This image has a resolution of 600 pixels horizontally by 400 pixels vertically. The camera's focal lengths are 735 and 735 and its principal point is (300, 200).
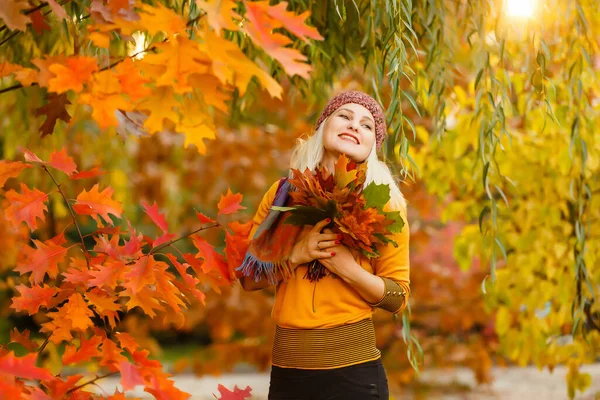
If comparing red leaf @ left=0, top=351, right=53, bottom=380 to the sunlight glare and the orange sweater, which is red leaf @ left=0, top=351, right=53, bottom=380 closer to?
the orange sweater

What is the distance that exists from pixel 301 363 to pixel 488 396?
225 inches

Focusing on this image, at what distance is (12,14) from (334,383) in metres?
1.06

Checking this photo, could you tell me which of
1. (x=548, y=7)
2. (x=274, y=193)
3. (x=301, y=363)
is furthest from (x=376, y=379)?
(x=548, y=7)

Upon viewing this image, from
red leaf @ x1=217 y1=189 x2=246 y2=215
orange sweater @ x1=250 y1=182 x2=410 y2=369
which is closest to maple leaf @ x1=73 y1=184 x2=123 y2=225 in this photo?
red leaf @ x1=217 y1=189 x2=246 y2=215

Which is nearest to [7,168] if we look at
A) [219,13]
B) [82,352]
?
A: [82,352]

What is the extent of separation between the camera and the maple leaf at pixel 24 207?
160 centimetres

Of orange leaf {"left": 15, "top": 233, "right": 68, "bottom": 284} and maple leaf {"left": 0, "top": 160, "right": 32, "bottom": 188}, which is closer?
maple leaf {"left": 0, "top": 160, "right": 32, "bottom": 188}

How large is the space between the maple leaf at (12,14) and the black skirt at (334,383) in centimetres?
101

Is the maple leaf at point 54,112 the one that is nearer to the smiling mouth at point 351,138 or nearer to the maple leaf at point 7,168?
the maple leaf at point 7,168

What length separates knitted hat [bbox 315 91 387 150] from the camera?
→ 6.23 feet

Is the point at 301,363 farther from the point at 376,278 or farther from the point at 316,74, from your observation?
the point at 316,74

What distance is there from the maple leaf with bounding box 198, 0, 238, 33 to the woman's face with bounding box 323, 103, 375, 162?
740 mm

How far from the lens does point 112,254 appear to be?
67.0 inches

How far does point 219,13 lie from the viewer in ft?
3.74
